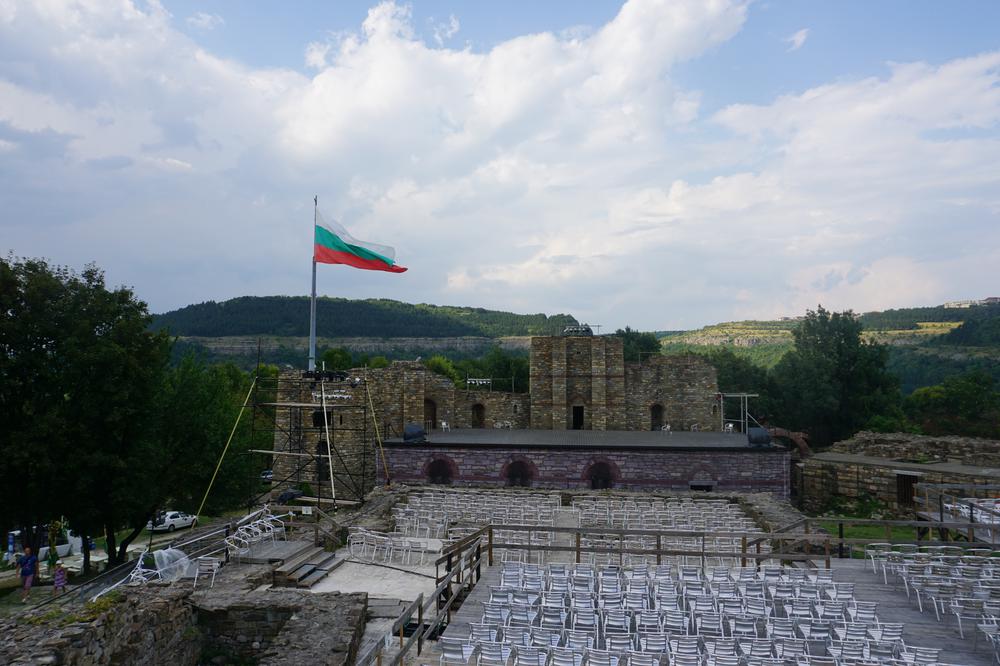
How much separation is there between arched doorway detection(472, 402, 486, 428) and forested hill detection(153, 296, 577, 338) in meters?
61.1

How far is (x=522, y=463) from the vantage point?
23141mm

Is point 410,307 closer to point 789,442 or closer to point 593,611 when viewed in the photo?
point 789,442

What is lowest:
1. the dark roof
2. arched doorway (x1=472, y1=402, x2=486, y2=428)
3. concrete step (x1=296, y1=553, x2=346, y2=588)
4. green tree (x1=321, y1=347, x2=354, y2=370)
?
concrete step (x1=296, y1=553, x2=346, y2=588)

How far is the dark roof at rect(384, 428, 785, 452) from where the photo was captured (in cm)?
2270

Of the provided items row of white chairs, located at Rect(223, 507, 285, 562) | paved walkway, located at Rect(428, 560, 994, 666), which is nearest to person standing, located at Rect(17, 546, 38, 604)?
row of white chairs, located at Rect(223, 507, 285, 562)

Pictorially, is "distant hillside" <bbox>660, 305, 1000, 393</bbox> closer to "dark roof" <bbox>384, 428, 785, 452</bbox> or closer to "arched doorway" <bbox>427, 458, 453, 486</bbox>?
"dark roof" <bbox>384, 428, 785, 452</bbox>

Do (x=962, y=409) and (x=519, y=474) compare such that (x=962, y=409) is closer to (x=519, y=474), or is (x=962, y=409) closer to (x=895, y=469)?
(x=895, y=469)

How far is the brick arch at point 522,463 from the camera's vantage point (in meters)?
23.1

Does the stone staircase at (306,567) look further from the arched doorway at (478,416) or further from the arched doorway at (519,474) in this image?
the arched doorway at (478,416)

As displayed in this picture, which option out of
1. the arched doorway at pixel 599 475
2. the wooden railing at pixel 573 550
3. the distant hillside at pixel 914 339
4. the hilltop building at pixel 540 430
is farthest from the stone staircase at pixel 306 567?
the distant hillside at pixel 914 339

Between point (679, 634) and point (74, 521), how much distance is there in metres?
16.7

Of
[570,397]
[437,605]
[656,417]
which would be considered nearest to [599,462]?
[570,397]

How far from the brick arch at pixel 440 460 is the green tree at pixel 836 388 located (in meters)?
25.6

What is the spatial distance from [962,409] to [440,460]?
115 ft
